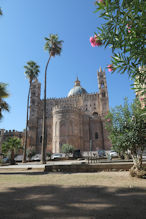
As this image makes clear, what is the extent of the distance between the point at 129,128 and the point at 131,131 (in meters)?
0.18

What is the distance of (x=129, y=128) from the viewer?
6.89 metres

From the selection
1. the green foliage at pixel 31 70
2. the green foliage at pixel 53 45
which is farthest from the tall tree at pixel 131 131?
the green foliage at pixel 31 70

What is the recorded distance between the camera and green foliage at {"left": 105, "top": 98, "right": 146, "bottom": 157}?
21.9ft

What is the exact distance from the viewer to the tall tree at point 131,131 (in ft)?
21.8

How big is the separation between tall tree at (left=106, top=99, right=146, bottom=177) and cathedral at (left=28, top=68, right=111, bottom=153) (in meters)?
33.7

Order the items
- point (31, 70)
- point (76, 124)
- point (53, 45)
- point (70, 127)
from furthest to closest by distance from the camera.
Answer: point (76, 124)
point (70, 127)
point (31, 70)
point (53, 45)

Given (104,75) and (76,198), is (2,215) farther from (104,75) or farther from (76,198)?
(104,75)

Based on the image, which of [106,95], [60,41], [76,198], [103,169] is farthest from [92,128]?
[76,198]

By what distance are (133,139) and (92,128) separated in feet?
134

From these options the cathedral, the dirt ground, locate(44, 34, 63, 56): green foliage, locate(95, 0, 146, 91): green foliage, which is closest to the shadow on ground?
the dirt ground

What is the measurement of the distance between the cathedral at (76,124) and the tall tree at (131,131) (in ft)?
111

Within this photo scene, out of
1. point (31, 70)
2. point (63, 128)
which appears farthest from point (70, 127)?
point (31, 70)

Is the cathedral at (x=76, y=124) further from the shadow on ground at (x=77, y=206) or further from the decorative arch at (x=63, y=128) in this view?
the shadow on ground at (x=77, y=206)

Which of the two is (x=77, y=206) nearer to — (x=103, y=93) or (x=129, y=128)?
(x=129, y=128)
